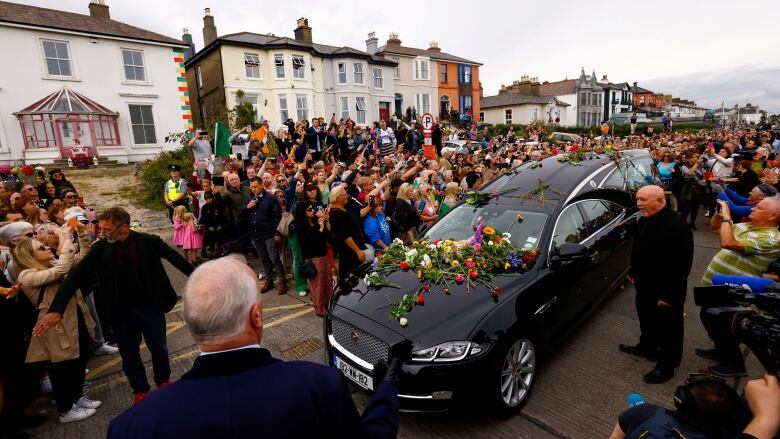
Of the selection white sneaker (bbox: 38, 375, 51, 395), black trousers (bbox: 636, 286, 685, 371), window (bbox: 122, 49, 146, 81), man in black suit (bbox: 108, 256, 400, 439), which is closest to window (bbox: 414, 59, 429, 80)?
window (bbox: 122, 49, 146, 81)

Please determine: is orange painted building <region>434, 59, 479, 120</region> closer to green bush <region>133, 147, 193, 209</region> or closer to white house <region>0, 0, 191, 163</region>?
white house <region>0, 0, 191, 163</region>

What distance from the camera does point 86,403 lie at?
12.2 feet

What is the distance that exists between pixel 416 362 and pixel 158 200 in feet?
A: 44.0

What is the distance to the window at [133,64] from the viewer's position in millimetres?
20188

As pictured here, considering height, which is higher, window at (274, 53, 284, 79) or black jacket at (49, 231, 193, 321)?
window at (274, 53, 284, 79)

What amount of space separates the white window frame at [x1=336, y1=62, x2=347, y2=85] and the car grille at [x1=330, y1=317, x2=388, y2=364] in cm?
2839

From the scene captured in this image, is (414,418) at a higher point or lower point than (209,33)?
lower

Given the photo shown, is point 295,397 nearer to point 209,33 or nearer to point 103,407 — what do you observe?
point 103,407

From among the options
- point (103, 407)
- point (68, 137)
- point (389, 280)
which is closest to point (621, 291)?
point (389, 280)

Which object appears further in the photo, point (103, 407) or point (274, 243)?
point (274, 243)

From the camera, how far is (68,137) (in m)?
18.6

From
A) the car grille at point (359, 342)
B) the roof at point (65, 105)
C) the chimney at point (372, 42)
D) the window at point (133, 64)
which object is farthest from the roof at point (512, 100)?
the car grille at point (359, 342)

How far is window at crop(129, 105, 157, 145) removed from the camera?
2042 cm

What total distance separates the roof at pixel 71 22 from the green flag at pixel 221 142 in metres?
14.4
